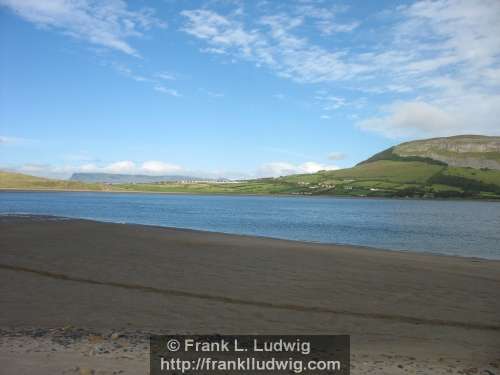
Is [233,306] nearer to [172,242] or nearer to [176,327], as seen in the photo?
[176,327]

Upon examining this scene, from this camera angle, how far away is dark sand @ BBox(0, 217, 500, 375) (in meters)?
8.66

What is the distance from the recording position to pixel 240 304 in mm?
14023

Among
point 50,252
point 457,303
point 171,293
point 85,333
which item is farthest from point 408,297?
point 50,252

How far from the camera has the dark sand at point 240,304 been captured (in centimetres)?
866

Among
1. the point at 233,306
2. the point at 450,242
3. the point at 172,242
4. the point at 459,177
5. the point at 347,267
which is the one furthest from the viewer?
the point at 459,177

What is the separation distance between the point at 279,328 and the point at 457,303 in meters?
7.36

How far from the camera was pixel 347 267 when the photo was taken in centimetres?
2195

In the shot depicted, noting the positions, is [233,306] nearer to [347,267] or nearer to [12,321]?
[12,321]

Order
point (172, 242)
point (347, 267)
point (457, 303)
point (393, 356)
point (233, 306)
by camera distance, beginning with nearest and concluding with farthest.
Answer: point (393, 356)
point (233, 306)
point (457, 303)
point (347, 267)
point (172, 242)

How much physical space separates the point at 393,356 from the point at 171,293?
8530 millimetres

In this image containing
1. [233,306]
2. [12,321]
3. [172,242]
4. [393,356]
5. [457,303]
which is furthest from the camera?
[172,242]

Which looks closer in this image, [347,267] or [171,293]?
[171,293]

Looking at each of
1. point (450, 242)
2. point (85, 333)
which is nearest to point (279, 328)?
point (85, 333)

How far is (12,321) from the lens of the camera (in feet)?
36.3
